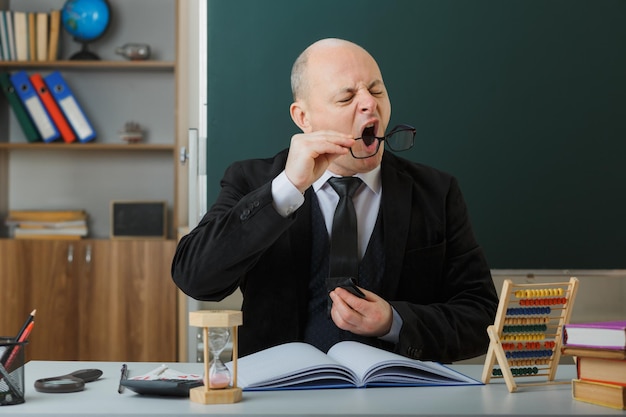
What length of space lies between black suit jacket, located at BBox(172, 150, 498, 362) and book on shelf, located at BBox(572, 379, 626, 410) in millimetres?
410

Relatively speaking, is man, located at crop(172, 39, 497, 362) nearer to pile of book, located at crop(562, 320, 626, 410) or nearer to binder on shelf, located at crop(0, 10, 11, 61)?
pile of book, located at crop(562, 320, 626, 410)

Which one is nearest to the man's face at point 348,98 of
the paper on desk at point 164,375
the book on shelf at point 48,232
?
the paper on desk at point 164,375

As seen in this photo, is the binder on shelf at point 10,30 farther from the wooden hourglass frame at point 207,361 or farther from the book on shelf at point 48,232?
the wooden hourglass frame at point 207,361

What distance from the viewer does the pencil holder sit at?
1.21m

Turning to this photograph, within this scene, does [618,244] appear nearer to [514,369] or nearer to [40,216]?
[514,369]

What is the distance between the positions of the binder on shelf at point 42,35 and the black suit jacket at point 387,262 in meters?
2.88

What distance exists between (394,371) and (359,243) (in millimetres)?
605

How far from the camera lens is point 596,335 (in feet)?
4.13

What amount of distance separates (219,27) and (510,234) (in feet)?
4.11

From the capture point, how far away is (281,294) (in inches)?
74.5

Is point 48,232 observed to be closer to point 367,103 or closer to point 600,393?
point 367,103

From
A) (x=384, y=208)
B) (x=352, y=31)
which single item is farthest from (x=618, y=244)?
(x=384, y=208)

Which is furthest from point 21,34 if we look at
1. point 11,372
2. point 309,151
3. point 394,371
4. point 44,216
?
point 394,371

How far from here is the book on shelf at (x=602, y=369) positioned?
4.02ft
